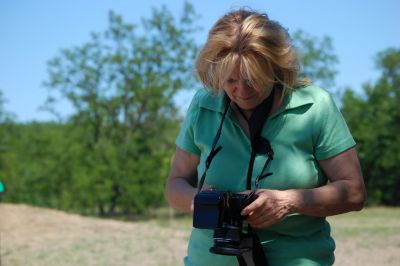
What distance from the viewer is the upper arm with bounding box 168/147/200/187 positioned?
7.13ft

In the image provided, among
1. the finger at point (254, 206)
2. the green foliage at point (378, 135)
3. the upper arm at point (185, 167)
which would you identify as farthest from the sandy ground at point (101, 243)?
the green foliage at point (378, 135)

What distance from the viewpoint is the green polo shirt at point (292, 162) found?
6.25ft

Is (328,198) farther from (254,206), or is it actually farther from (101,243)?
(101,243)

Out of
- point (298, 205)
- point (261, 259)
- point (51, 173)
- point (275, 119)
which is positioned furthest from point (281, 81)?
point (51, 173)

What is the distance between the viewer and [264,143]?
1.93m

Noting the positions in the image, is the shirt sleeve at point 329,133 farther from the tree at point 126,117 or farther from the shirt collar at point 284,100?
the tree at point 126,117

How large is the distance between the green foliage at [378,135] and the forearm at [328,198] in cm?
2500

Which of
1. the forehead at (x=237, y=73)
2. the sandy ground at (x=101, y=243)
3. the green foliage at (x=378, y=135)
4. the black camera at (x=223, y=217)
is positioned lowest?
the sandy ground at (x=101, y=243)

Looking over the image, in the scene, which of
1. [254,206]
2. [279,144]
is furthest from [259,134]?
[254,206]

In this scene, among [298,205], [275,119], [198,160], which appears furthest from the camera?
[198,160]

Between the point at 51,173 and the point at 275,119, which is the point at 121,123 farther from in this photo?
the point at 275,119

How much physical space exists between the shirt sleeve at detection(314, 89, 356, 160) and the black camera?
12.3 inches

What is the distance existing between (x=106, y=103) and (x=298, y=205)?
872 inches

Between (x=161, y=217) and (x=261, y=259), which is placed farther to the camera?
(x=161, y=217)
